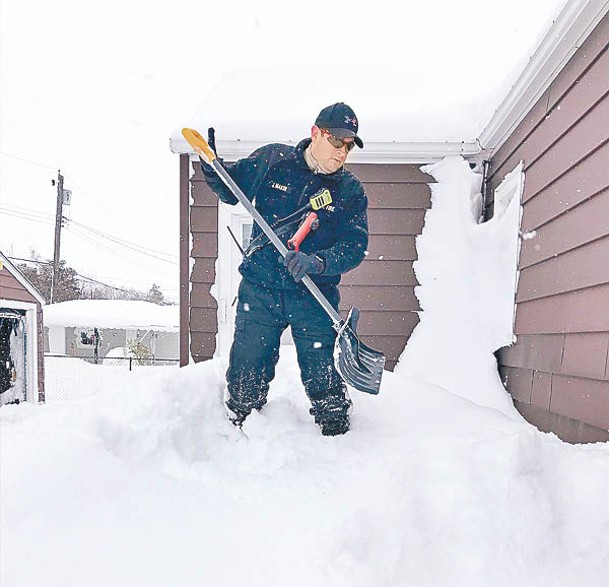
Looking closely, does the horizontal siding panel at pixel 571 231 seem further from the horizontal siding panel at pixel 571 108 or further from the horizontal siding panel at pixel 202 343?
the horizontal siding panel at pixel 202 343

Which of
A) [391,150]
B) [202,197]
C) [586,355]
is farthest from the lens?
[202,197]

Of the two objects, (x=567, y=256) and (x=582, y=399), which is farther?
(x=567, y=256)

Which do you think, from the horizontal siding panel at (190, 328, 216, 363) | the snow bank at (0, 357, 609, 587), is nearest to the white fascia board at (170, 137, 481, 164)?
the horizontal siding panel at (190, 328, 216, 363)

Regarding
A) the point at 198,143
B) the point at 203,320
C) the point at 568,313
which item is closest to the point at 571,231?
the point at 568,313

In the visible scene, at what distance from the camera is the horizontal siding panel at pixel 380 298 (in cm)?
418

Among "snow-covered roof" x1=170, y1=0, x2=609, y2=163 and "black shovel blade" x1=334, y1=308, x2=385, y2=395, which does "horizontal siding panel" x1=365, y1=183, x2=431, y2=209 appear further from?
"black shovel blade" x1=334, y1=308, x2=385, y2=395

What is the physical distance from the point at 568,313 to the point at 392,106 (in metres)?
2.59

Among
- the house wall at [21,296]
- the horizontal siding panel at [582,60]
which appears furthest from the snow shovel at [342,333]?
the house wall at [21,296]

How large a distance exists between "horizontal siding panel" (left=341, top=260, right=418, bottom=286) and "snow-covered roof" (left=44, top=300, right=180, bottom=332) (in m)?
13.2

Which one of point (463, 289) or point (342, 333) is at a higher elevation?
point (463, 289)

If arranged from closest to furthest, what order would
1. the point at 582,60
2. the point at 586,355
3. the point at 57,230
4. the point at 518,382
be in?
the point at 586,355, the point at 582,60, the point at 518,382, the point at 57,230

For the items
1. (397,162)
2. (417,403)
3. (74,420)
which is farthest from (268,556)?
(397,162)

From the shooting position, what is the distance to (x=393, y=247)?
4184mm

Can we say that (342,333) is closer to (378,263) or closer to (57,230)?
(378,263)
